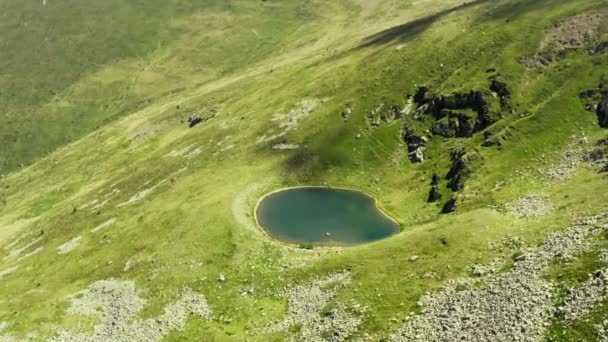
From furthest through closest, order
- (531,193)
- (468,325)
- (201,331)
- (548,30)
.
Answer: (548,30), (531,193), (201,331), (468,325)

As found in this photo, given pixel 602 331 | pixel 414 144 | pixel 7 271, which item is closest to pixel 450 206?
pixel 414 144

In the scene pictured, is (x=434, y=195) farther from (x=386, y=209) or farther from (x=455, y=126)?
(x=455, y=126)

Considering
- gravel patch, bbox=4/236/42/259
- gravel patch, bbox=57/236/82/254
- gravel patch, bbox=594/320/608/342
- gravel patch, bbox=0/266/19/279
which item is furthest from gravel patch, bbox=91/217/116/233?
gravel patch, bbox=594/320/608/342

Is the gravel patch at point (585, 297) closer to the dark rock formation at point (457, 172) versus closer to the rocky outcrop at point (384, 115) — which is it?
the dark rock formation at point (457, 172)

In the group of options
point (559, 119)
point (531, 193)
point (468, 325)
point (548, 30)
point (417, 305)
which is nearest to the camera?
point (468, 325)

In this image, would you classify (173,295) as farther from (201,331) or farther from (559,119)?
(559,119)

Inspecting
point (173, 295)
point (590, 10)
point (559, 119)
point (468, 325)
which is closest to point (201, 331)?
point (173, 295)
